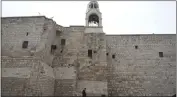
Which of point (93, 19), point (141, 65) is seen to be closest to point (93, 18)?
point (93, 19)

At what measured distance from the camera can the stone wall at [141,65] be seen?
14.5 m

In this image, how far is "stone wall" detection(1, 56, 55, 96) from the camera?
1166 centimetres

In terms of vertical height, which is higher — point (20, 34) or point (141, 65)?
point (20, 34)

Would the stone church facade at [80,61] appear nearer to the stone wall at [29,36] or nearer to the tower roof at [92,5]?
the stone wall at [29,36]

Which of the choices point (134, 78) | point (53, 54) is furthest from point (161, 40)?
point (53, 54)

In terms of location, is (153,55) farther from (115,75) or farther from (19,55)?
(19,55)

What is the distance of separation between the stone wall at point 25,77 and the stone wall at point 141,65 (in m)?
5.34

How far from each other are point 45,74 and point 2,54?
358 cm

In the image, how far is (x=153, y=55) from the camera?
51.5 feet

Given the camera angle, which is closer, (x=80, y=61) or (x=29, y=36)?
(x=29, y=36)

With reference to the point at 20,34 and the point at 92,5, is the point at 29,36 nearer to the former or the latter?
the point at 20,34

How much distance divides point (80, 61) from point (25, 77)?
4.52 m

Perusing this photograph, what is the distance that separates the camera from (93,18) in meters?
17.5

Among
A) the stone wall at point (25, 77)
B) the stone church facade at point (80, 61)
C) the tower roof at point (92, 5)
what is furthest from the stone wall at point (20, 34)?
the tower roof at point (92, 5)
